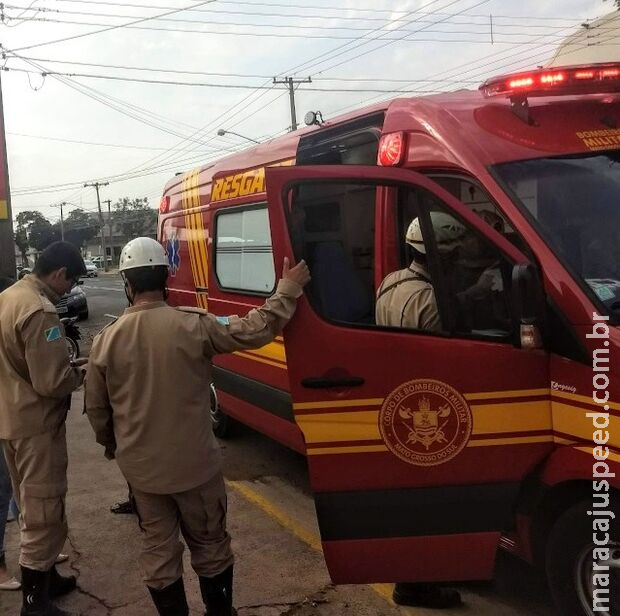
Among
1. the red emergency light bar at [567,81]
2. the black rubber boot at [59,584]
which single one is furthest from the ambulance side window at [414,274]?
the black rubber boot at [59,584]

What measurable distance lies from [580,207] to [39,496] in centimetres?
269

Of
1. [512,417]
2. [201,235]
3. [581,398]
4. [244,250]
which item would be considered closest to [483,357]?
[512,417]

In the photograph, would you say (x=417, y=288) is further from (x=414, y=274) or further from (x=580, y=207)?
(x=580, y=207)

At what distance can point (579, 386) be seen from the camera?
2393mm

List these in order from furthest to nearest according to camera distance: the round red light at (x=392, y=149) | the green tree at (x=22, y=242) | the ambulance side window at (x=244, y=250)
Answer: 1. the green tree at (x=22, y=242)
2. the ambulance side window at (x=244, y=250)
3. the round red light at (x=392, y=149)

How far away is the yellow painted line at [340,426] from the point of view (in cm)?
263

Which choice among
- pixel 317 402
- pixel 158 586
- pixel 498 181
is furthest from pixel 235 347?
pixel 498 181

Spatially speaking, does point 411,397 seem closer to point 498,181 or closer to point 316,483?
point 316,483

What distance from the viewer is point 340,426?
2.66 m

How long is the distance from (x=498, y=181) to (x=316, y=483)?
4.70 feet

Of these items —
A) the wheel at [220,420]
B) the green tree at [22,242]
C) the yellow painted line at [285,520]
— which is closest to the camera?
the yellow painted line at [285,520]

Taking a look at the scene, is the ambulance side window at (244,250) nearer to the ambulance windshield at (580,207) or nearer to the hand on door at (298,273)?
the hand on door at (298,273)

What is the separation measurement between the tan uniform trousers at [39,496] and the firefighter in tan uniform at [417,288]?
65.2 inches

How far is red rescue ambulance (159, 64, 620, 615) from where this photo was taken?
7.91 ft
